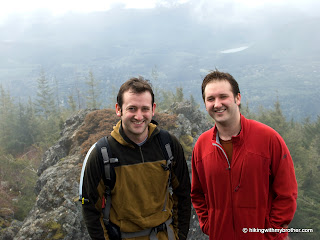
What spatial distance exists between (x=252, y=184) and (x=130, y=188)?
1532 mm

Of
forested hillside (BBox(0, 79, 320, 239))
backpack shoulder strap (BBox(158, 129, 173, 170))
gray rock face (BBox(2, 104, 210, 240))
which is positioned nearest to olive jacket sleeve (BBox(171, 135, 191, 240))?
backpack shoulder strap (BBox(158, 129, 173, 170))

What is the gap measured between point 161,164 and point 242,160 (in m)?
1.03

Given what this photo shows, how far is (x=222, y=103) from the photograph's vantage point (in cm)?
312

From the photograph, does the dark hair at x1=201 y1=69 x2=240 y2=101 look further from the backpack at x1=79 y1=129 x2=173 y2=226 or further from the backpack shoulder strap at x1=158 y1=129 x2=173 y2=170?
the backpack at x1=79 y1=129 x2=173 y2=226

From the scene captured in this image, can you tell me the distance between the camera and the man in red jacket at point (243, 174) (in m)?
3.04

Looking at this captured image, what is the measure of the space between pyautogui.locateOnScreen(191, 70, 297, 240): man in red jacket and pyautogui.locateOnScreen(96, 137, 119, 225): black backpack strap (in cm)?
125

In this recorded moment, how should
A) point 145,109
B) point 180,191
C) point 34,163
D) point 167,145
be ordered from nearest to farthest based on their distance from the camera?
point 145,109 < point 167,145 < point 180,191 < point 34,163

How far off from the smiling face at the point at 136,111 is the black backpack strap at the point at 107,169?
15.1 inches

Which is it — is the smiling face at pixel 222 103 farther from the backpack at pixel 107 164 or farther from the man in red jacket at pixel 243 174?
the backpack at pixel 107 164

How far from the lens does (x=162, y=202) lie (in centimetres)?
328

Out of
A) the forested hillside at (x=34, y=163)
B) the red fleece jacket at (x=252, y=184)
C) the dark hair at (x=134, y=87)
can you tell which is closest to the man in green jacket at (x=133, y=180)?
the dark hair at (x=134, y=87)

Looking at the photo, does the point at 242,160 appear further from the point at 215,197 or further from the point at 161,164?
the point at 161,164

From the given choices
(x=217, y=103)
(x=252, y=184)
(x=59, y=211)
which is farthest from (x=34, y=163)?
(x=252, y=184)

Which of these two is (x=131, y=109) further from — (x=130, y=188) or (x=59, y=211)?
(x=59, y=211)
